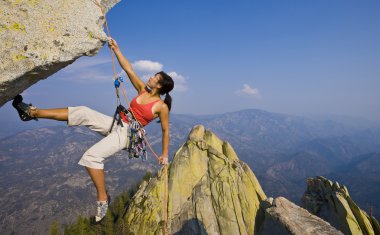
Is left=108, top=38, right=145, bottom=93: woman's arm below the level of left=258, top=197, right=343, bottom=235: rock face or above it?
above

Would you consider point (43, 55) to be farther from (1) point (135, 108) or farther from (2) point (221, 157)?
(2) point (221, 157)

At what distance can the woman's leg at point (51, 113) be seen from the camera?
294 inches

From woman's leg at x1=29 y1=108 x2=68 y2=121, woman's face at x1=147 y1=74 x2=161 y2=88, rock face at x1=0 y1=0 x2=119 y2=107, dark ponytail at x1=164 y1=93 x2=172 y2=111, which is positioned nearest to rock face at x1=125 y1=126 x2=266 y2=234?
dark ponytail at x1=164 y1=93 x2=172 y2=111

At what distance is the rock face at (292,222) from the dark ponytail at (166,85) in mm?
7212

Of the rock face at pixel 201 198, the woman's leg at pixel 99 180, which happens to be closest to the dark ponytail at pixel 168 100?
the woman's leg at pixel 99 180

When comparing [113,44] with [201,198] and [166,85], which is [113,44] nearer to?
[166,85]

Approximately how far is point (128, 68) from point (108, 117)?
179 cm

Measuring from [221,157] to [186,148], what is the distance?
785 centimetres

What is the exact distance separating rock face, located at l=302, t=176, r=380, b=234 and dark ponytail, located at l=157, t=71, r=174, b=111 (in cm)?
3725

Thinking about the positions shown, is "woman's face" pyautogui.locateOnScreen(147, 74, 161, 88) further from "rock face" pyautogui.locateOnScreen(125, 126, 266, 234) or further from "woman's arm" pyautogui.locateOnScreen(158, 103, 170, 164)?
"rock face" pyautogui.locateOnScreen(125, 126, 266, 234)

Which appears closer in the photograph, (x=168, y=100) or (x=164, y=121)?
(x=164, y=121)

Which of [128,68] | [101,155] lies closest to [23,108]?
[101,155]

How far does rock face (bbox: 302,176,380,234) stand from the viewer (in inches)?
1457

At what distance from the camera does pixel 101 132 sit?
874 cm
